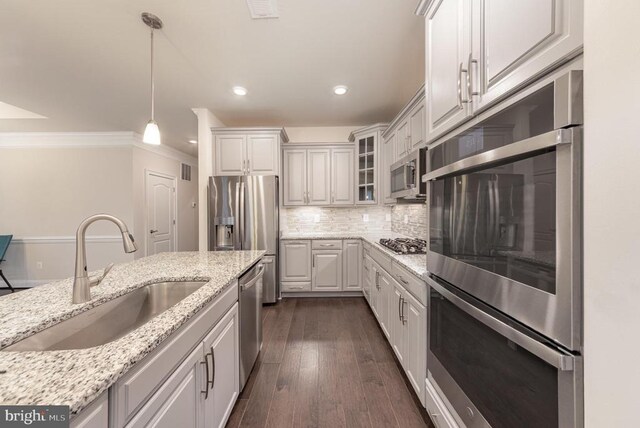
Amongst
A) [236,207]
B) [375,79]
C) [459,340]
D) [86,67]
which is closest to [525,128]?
[459,340]

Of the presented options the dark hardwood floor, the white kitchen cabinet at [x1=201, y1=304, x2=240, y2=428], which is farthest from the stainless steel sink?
the dark hardwood floor

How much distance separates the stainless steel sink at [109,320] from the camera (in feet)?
3.03

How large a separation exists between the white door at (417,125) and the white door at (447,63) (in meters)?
0.82

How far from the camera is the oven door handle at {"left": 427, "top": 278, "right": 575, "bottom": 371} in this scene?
2.18ft

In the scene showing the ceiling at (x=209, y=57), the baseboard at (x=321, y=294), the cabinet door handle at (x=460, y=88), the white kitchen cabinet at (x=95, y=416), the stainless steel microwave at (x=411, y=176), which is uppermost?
the ceiling at (x=209, y=57)

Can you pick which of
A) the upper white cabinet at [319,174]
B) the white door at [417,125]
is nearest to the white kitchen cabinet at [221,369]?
the white door at [417,125]

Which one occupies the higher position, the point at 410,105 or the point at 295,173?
the point at 410,105

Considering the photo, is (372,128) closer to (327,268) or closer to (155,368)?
(327,268)

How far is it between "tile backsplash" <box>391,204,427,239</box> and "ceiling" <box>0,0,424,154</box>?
1398 mm

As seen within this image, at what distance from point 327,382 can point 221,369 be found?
922mm

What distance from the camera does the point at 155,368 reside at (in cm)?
81

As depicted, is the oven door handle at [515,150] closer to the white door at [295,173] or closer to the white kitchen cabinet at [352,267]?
the white kitchen cabinet at [352,267]

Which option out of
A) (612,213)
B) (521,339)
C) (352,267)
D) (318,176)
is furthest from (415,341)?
(318,176)

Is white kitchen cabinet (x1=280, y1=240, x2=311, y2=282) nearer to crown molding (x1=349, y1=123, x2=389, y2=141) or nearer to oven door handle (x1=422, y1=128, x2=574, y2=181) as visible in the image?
crown molding (x1=349, y1=123, x2=389, y2=141)
